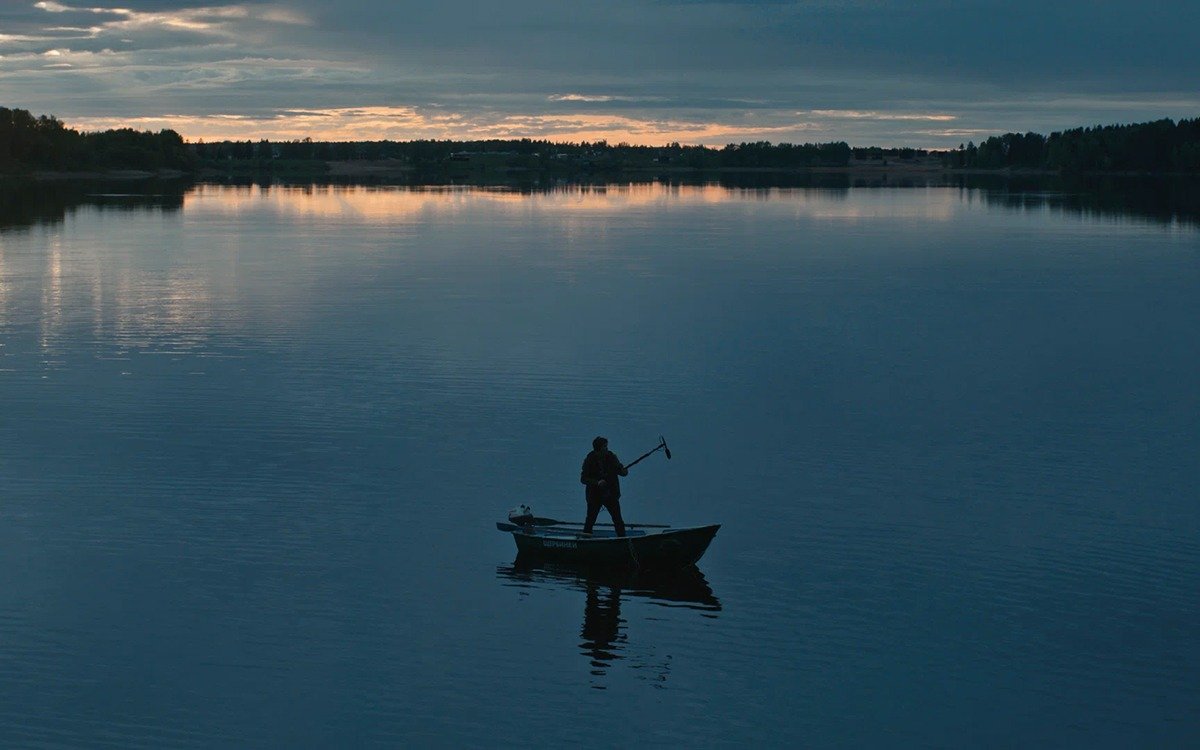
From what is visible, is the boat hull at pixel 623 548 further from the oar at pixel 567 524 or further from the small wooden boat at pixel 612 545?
the oar at pixel 567 524

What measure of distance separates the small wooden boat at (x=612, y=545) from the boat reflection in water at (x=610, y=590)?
0.18 meters

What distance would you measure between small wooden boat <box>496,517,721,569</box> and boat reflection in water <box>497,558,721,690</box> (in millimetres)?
182

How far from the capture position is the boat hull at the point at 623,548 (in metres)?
28.0

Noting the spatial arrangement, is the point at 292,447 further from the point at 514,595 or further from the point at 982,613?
the point at 982,613

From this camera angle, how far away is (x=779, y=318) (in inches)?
2517

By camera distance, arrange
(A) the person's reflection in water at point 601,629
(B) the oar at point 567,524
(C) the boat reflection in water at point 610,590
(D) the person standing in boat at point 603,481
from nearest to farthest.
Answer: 1. (A) the person's reflection in water at point 601,629
2. (C) the boat reflection in water at point 610,590
3. (D) the person standing in boat at point 603,481
4. (B) the oar at point 567,524

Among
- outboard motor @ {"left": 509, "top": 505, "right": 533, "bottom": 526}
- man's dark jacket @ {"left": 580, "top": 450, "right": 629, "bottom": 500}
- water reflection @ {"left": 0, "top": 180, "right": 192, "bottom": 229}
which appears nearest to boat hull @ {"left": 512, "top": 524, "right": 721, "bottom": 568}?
Answer: outboard motor @ {"left": 509, "top": 505, "right": 533, "bottom": 526}

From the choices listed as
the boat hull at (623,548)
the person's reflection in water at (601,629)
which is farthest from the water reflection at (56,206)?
the person's reflection in water at (601,629)

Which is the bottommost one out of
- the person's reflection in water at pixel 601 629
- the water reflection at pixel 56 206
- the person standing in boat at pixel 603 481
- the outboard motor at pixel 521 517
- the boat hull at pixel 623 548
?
the person's reflection in water at pixel 601 629

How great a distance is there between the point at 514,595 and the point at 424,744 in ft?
21.2

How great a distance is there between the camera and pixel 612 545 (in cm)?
2831

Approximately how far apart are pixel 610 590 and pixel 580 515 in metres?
4.73

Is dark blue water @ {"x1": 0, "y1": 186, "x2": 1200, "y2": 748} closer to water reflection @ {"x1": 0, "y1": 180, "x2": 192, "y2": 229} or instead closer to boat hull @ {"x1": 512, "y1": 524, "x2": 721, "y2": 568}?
boat hull @ {"x1": 512, "y1": 524, "x2": 721, "y2": 568}

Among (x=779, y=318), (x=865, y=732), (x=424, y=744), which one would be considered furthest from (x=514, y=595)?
(x=779, y=318)
